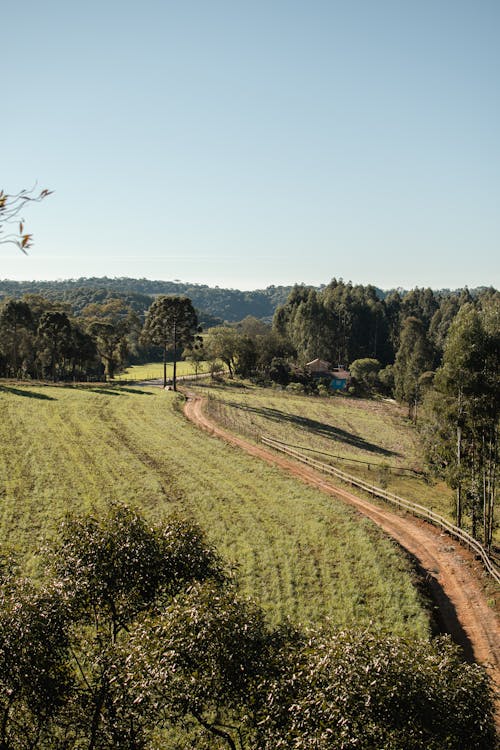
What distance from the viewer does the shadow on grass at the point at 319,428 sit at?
57.3 meters

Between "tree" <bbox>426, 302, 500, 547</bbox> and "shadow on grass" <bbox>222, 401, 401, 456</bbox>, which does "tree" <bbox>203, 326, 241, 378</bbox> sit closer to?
"shadow on grass" <bbox>222, 401, 401, 456</bbox>

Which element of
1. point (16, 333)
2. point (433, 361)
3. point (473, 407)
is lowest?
point (473, 407)

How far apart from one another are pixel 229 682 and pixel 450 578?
55.3 feet

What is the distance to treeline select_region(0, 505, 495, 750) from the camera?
835 cm

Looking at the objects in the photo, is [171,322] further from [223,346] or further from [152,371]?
[152,371]

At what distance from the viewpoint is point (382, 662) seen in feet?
28.9

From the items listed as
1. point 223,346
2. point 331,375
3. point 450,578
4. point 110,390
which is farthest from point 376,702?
point 331,375

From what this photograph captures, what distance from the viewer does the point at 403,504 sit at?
30984 mm

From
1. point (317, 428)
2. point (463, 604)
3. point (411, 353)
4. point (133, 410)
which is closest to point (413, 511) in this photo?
point (463, 604)

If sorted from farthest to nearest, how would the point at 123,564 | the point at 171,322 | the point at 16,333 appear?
1. the point at 16,333
2. the point at 171,322
3. the point at 123,564

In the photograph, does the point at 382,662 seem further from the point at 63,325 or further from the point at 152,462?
the point at 63,325

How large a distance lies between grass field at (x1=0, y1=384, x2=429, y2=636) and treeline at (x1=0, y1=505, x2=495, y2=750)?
230cm

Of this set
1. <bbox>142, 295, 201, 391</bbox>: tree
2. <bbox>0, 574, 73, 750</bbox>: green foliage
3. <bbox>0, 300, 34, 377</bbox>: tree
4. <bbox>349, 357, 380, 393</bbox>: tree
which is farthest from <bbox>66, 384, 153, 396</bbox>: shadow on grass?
<bbox>0, 574, 73, 750</bbox>: green foliage

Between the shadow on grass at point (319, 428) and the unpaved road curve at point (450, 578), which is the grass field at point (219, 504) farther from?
the shadow on grass at point (319, 428)
